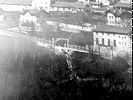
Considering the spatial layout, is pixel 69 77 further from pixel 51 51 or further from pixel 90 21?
pixel 90 21

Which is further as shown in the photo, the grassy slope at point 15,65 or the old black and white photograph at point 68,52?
the grassy slope at point 15,65

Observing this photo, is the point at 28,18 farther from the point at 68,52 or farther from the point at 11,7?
the point at 68,52

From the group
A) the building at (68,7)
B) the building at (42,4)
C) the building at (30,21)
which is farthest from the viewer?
the building at (42,4)

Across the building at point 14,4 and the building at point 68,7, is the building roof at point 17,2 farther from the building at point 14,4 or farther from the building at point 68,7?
the building at point 68,7

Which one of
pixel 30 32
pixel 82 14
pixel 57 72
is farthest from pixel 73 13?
pixel 57 72

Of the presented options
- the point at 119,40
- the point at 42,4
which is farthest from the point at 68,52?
the point at 42,4

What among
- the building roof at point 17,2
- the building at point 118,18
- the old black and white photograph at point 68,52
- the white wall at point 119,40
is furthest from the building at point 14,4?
the white wall at point 119,40

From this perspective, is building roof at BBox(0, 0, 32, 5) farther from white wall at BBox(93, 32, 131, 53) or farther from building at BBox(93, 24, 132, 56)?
white wall at BBox(93, 32, 131, 53)
